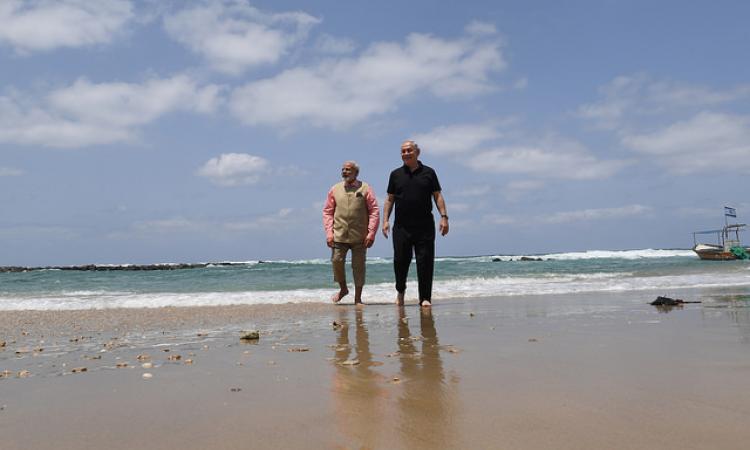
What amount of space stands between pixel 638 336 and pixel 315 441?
7.98 ft

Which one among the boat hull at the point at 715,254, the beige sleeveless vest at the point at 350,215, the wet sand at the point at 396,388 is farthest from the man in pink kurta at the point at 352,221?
the boat hull at the point at 715,254

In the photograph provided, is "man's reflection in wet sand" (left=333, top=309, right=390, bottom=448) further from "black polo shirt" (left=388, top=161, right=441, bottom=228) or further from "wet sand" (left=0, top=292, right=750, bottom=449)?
"black polo shirt" (left=388, top=161, right=441, bottom=228)

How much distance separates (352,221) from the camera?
269 inches

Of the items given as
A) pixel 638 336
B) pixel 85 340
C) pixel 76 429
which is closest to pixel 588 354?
pixel 638 336

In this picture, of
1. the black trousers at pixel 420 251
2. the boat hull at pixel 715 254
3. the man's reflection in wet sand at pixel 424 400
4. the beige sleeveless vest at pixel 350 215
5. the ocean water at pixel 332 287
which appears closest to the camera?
the man's reflection in wet sand at pixel 424 400

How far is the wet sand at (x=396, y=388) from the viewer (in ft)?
4.98

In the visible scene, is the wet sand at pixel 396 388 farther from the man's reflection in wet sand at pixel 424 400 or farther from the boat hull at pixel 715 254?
the boat hull at pixel 715 254

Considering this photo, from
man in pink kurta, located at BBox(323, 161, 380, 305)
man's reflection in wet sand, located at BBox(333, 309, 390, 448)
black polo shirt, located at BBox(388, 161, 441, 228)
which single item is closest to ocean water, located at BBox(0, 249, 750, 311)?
man in pink kurta, located at BBox(323, 161, 380, 305)

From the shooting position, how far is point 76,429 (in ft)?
5.50

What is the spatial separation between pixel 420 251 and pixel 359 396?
422 centimetres

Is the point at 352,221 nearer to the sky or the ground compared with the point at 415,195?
nearer to the ground

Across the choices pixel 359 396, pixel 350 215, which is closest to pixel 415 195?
pixel 350 215

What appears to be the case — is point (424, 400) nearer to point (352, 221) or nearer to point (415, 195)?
point (415, 195)

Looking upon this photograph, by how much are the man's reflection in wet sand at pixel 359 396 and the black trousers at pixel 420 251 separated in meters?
2.90
